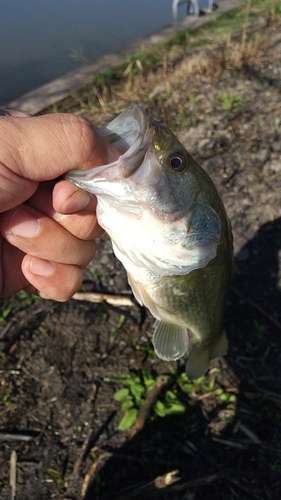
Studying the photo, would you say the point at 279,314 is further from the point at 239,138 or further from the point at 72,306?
the point at 239,138

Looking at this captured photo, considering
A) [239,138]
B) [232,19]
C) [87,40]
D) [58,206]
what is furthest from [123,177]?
[232,19]

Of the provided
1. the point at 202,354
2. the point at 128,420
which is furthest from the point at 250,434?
the point at 128,420

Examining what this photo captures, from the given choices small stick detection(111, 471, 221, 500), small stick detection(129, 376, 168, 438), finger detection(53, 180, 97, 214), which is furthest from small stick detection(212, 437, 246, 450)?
finger detection(53, 180, 97, 214)

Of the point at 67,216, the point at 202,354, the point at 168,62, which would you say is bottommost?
the point at 202,354

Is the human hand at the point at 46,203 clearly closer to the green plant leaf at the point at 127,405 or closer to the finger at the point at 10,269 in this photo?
the finger at the point at 10,269

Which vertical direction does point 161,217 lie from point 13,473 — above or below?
above

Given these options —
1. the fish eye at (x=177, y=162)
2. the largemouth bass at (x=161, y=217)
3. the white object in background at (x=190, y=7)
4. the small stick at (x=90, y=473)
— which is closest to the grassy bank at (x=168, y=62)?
the white object in background at (x=190, y=7)

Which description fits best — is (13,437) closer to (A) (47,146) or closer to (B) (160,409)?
(B) (160,409)
